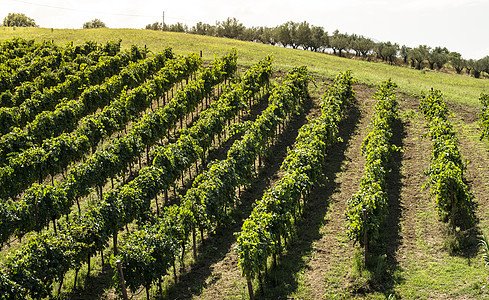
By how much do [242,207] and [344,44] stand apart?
66.5 meters

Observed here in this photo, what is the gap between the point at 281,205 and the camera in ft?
61.0

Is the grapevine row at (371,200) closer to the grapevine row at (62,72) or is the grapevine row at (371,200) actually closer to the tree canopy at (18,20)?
the grapevine row at (62,72)

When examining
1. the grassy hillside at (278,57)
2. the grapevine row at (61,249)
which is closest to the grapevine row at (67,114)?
the grapevine row at (61,249)

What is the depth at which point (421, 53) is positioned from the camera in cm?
7150

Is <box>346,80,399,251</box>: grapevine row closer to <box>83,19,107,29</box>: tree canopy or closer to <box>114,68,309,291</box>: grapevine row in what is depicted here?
<box>114,68,309,291</box>: grapevine row

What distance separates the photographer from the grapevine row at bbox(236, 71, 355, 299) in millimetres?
16016

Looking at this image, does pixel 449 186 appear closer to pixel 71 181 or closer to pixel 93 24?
pixel 71 181

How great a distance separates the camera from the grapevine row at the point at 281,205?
16.0 meters

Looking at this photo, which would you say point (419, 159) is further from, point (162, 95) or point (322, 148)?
point (162, 95)

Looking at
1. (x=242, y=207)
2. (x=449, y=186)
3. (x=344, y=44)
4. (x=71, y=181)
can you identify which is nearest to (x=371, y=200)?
(x=449, y=186)

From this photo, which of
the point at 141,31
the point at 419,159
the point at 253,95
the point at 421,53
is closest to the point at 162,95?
the point at 253,95

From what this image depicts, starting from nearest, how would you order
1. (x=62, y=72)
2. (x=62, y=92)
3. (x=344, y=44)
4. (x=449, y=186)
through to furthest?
(x=449, y=186), (x=62, y=92), (x=62, y=72), (x=344, y=44)

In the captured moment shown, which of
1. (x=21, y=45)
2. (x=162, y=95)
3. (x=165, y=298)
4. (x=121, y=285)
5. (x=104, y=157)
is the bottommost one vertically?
(x=165, y=298)

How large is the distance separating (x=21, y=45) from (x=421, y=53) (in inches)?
2294
